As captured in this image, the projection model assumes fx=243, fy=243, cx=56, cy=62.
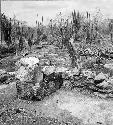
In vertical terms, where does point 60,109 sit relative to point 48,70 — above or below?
below

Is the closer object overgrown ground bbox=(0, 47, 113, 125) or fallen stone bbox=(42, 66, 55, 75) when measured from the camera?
overgrown ground bbox=(0, 47, 113, 125)

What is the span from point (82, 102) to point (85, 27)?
26.6 meters

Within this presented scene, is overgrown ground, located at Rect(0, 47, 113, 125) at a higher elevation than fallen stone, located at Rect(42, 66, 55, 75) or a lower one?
lower

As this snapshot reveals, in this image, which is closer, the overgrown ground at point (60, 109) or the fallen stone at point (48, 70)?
the overgrown ground at point (60, 109)

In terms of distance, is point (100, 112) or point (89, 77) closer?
point (100, 112)

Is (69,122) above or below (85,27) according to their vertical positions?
below

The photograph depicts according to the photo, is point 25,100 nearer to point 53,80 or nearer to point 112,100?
point 53,80

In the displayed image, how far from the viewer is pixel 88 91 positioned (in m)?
16.0

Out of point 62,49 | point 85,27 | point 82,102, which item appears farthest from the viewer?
point 85,27

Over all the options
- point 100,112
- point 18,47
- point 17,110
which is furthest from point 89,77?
point 18,47

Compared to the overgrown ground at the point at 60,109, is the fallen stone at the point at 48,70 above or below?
above

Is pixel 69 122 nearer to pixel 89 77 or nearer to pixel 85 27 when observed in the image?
pixel 89 77

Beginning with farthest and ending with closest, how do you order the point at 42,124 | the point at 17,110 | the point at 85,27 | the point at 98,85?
the point at 85,27
the point at 98,85
the point at 17,110
the point at 42,124

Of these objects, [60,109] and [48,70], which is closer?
[60,109]
